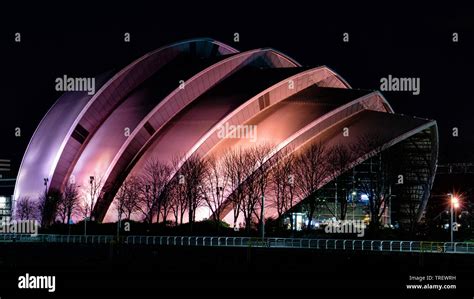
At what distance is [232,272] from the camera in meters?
50.8

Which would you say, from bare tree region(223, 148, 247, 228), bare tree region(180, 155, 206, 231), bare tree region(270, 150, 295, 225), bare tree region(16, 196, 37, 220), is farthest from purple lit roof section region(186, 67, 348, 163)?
bare tree region(16, 196, 37, 220)

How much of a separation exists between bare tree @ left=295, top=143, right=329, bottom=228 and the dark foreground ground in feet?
60.6

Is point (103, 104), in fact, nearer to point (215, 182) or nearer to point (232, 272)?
point (215, 182)

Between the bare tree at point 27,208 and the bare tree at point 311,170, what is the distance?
25842 mm

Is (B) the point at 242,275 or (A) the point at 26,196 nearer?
(B) the point at 242,275

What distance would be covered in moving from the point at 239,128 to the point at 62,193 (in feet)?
57.7

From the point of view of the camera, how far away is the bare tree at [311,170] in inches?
2867

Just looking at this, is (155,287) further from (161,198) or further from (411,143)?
(411,143)

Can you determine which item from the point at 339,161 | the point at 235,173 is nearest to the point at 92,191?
the point at 235,173

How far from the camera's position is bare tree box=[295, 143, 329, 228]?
72812 millimetres

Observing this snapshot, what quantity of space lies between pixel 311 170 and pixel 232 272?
2484cm

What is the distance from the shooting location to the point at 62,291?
4072 centimetres

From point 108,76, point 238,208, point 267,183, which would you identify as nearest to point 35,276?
point 238,208

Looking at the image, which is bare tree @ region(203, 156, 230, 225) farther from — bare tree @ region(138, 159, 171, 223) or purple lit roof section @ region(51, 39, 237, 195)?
purple lit roof section @ region(51, 39, 237, 195)
